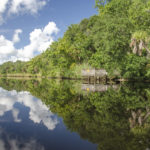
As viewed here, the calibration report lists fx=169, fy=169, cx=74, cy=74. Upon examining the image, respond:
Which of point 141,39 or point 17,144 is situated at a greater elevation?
point 141,39

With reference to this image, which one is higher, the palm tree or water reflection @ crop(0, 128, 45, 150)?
the palm tree

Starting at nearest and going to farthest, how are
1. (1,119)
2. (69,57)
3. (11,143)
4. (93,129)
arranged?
(11,143), (93,129), (1,119), (69,57)

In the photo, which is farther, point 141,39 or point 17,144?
point 141,39

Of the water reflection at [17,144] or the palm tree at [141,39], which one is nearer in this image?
the water reflection at [17,144]

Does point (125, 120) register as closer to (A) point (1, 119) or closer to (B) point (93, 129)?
(B) point (93, 129)

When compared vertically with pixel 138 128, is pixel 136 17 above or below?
above

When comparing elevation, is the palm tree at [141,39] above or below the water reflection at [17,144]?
above

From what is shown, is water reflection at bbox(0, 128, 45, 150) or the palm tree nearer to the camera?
water reflection at bbox(0, 128, 45, 150)

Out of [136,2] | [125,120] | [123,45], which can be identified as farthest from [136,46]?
[125,120]

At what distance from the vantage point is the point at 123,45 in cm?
2469

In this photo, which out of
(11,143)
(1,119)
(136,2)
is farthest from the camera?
(136,2)

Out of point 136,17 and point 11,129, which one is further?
point 136,17

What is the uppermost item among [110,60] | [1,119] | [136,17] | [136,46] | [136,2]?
[136,2]

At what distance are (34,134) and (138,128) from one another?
3283 millimetres
